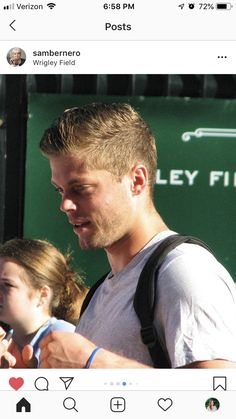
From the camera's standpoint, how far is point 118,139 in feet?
4.25

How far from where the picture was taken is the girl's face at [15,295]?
5.24 ft

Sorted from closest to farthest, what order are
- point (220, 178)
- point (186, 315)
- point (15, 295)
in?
point (186, 315)
point (15, 295)
point (220, 178)

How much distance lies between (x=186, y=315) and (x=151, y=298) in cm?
5

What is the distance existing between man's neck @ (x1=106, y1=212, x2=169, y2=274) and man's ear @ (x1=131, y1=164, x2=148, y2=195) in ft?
0.14
